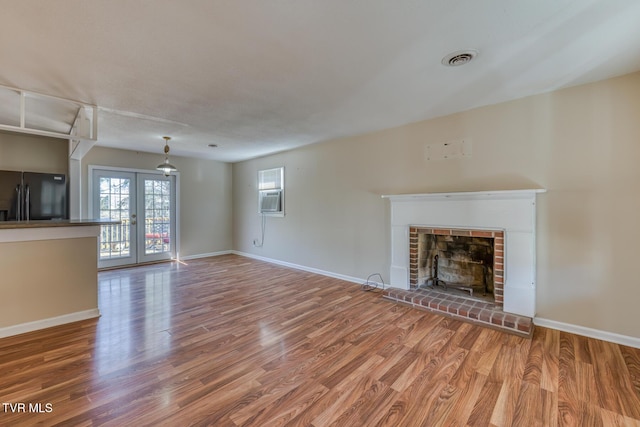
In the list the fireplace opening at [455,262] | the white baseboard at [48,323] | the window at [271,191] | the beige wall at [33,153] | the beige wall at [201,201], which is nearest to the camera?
the white baseboard at [48,323]

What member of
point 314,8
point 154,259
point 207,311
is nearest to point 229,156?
point 154,259

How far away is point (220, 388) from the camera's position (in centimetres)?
189

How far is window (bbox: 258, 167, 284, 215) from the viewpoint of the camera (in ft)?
19.1

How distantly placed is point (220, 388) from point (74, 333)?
1.92 m

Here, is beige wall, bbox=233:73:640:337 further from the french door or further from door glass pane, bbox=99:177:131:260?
door glass pane, bbox=99:177:131:260

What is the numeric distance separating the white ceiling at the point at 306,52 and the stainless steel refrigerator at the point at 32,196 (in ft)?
6.29

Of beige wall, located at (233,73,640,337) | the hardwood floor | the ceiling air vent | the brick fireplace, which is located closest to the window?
beige wall, located at (233,73,640,337)

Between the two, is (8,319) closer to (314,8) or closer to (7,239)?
(7,239)

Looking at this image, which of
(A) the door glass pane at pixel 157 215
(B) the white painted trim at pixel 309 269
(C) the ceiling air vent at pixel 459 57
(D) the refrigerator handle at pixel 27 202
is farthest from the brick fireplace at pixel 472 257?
(D) the refrigerator handle at pixel 27 202

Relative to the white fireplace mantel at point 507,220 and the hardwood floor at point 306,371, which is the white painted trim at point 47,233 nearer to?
the hardwood floor at point 306,371

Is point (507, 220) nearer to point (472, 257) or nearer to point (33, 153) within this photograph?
point (472, 257)

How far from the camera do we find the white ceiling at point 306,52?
1669 millimetres

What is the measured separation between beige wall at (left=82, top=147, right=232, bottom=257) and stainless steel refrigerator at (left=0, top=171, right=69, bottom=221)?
1.41m

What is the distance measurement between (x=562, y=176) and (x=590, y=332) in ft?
4.99
